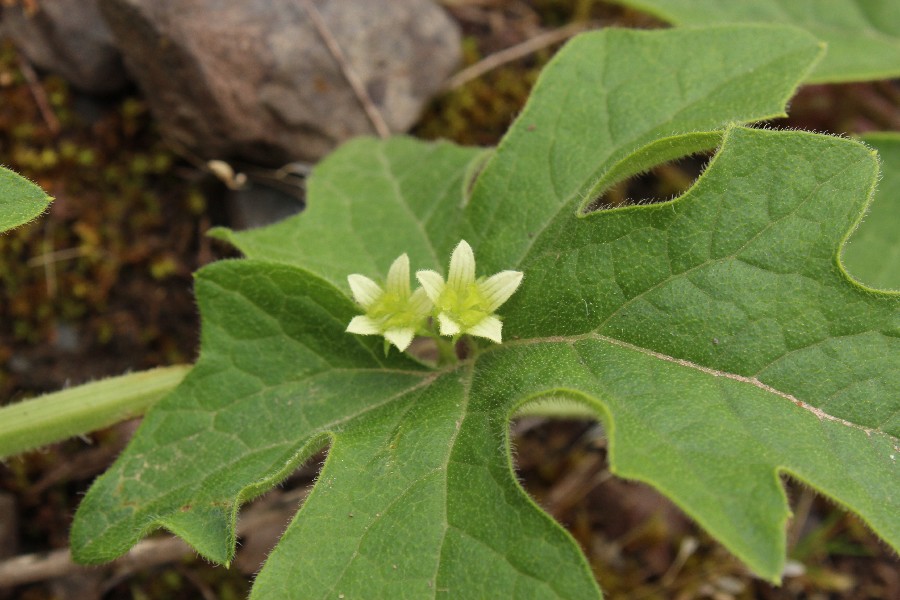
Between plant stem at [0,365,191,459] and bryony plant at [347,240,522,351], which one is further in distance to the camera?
plant stem at [0,365,191,459]

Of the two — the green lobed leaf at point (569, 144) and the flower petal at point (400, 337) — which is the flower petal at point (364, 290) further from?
the green lobed leaf at point (569, 144)

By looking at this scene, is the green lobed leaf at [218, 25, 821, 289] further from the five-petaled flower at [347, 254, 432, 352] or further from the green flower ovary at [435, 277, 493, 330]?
the five-petaled flower at [347, 254, 432, 352]

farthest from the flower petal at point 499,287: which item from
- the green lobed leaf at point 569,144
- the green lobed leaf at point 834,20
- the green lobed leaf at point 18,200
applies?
the green lobed leaf at point 834,20

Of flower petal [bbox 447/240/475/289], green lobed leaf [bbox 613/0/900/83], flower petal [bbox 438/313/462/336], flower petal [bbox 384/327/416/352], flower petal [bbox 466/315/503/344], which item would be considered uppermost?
green lobed leaf [bbox 613/0/900/83]

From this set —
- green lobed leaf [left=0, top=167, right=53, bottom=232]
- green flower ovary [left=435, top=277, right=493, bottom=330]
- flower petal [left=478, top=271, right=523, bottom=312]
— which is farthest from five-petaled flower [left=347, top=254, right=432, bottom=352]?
green lobed leaf [left=0, top=167, right=53, bottom=232]

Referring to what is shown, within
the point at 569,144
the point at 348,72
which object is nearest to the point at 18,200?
the point at 569,144

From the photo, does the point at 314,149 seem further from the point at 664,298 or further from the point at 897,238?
the point at 897,238

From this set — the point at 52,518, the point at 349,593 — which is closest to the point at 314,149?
the point at 52,518
